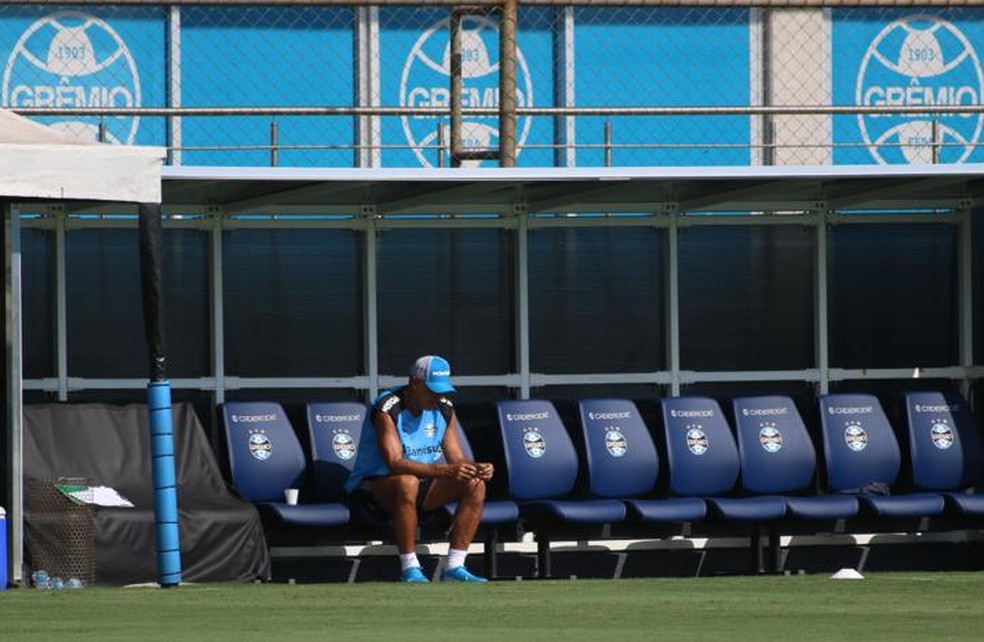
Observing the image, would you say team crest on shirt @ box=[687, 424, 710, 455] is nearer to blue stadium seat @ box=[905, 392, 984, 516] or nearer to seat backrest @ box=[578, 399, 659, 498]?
seat backrest @ box=[578, 399, 659, 498]

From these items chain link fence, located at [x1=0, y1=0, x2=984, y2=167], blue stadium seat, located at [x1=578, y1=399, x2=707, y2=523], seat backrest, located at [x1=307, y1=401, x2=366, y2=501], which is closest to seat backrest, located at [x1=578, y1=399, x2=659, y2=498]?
blue stadium seat, located at [x1=578, y1=399, x2=707, y2=523]

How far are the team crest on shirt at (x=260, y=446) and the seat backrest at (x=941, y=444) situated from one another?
353 cm

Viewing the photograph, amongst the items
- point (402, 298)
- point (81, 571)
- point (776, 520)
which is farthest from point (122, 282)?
point (776, 520)

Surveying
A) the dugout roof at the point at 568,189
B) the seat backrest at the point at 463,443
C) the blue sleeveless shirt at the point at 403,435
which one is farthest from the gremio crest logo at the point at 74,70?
the blue sleeveless shirt at the point at 403,435

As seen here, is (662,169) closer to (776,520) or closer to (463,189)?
(463,189)

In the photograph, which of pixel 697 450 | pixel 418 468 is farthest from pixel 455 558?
pixel 697 450

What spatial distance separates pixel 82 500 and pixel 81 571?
1.20 ft

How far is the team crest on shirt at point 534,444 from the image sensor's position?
12695 mm

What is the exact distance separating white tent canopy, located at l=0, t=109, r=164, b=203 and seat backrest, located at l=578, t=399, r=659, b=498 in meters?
3.27

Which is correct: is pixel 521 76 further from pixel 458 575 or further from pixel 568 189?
pixel 458 575

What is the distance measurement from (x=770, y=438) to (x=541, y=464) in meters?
1.31

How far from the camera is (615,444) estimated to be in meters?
12.8

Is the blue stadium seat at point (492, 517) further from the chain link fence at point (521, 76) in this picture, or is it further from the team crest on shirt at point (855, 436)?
the chain link fence at point (521, 76)

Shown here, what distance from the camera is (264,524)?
12.1 metres
